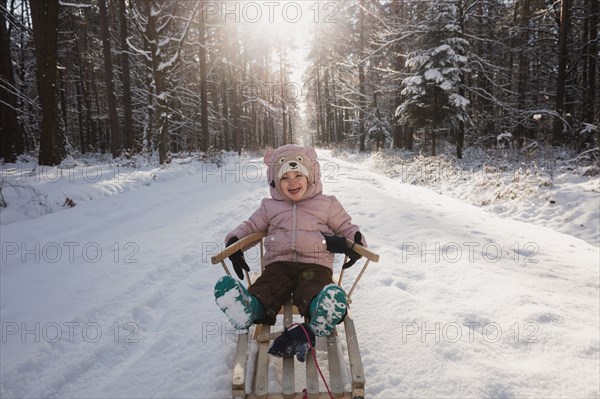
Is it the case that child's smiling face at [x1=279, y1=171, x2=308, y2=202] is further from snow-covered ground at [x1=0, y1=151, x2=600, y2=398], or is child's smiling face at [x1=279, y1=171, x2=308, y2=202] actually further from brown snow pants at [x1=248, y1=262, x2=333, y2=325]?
snow-covered ground at [x1=0, y1=151, x2=600, y2=398]

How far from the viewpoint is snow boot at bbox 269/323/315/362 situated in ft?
6.89

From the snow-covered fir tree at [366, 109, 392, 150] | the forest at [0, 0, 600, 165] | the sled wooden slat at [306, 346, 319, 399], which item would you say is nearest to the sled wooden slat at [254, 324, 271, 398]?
the sled wooden slat at [306, 346, 319, 399]

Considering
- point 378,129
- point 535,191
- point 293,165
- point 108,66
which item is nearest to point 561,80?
point 535,191

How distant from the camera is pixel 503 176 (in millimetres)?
9203

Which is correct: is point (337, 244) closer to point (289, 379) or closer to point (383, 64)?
point (289, 379)

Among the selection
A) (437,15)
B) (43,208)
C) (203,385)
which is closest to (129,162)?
(43,208)

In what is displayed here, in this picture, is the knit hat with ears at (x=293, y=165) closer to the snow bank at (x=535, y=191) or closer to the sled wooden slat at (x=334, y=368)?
the sled wooden slat at (x=334, y=368)

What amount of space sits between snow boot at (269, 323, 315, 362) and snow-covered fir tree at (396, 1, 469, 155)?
44.1ft

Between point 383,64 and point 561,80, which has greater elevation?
point 383,64

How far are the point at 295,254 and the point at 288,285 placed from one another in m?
0.32

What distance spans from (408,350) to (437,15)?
14.9 metres

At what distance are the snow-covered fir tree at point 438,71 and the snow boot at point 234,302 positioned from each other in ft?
44.0

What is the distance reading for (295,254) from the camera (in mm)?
2932

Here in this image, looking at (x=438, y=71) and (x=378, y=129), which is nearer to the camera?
(x=438, y=71)
